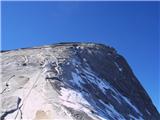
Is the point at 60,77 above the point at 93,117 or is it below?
above

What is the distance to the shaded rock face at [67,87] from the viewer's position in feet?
40.3

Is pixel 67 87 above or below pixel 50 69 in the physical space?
below

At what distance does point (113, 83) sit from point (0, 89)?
806 cm

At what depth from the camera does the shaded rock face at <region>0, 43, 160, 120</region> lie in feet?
40.3

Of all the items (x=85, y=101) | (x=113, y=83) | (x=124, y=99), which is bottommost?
(x=85, y=101)

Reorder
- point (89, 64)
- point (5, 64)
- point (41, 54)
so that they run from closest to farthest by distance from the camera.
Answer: point (5, 64) < point (41, 54) < point (89, 64)

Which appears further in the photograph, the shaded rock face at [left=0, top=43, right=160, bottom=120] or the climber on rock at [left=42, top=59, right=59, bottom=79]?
the climber on rock at [left=42, top=59, right=59, bottom=79]

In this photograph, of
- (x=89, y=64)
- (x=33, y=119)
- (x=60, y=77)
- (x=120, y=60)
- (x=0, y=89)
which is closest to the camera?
(x=33, y=119)

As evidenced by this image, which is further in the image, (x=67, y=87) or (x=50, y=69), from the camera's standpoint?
(x=50, y=69)

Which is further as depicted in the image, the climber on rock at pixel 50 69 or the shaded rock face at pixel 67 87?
the climber on rock at pixel 50 69

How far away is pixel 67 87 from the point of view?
1412 centimetres

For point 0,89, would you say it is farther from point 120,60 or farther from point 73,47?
point 120,60

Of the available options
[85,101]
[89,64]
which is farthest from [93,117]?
[89,64]

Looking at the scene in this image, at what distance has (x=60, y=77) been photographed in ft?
49.1
